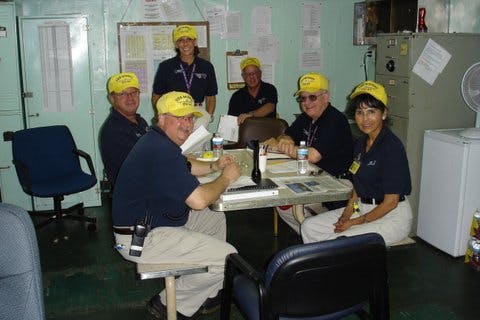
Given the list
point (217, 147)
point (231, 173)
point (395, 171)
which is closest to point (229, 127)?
point (217, 147)

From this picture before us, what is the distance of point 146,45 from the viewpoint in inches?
203

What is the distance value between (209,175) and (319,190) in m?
0.74

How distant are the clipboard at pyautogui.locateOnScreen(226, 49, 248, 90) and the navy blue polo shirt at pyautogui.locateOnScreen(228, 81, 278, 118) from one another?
1.10 ft

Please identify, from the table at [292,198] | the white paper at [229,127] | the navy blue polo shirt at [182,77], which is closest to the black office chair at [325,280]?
the table at [292,198]

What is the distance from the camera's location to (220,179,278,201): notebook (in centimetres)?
256

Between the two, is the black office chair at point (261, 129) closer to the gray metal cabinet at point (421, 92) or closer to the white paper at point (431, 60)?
the gray metal cabinet at point (421, 92)

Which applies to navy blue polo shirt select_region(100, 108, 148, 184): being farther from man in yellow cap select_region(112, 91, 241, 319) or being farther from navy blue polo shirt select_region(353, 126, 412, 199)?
navy blue polo shirt select_region(353, 126, 412, 199)

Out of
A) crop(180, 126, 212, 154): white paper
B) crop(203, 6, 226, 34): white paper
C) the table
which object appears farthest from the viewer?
crop(203, 6, 226, 34): white paper

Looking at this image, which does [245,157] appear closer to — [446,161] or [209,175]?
[209,175]

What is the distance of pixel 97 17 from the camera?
5.02 meters

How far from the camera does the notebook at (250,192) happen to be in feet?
8.40

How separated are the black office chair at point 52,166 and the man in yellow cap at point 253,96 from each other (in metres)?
1.59

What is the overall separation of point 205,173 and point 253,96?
6.99ft

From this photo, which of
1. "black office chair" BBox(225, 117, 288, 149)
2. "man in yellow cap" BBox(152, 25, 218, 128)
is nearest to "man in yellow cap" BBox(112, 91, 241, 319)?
"black office chair" BBox(225, 117, 288, 149)
